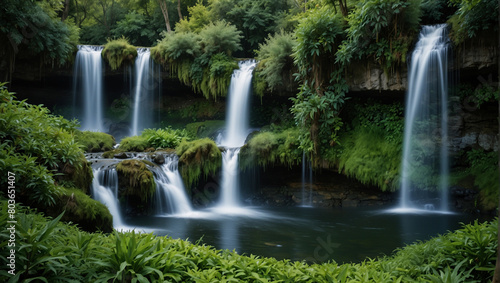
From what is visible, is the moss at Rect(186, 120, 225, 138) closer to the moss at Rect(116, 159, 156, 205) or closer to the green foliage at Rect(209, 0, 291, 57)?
the green foliage at Rect(209, 0, 291, 57)

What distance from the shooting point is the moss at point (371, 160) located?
11.3 meters

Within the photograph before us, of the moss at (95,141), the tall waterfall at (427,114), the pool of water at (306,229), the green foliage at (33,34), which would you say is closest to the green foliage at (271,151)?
the pool of water at (306,229)

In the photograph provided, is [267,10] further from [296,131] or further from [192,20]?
[296,131]

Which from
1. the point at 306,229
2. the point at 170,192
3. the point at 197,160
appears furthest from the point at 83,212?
the point at 197,160

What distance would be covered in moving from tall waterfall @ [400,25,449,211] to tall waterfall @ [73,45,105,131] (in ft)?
44.3

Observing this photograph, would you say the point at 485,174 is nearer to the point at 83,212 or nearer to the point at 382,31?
the point at 382,31

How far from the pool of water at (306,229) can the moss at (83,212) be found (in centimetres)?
185

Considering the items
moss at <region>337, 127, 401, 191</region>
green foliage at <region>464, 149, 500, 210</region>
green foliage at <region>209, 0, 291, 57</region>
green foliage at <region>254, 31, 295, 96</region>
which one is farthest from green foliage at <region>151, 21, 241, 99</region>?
green foliage at <region>464, 149, 500, 210</region>

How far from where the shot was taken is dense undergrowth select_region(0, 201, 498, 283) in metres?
2.91

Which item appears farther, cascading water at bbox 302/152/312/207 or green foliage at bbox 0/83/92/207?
cascading water at bbox 302/152/312/207

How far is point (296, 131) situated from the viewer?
40.4 ft

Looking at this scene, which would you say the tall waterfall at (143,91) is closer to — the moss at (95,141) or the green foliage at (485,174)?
the moss at (95,141)

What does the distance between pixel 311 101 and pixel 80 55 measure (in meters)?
11.2

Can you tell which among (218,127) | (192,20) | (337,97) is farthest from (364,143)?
(192,20)
